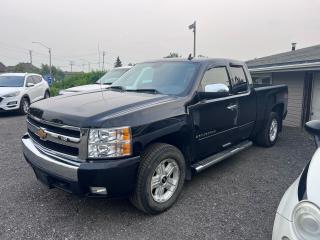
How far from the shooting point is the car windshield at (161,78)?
3.85 m

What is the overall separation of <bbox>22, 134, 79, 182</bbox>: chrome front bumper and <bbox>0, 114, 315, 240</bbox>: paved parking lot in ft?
2.05

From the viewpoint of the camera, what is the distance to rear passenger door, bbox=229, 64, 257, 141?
4.70 metres

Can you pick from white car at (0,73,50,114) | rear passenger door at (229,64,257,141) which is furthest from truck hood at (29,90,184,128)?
white car at (0,73,50,114)

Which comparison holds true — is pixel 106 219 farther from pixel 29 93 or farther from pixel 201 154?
pixel 29 93

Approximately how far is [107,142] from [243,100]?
2853 mm

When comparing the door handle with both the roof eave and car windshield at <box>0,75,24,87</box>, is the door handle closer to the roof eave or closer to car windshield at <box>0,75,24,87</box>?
the roof eave

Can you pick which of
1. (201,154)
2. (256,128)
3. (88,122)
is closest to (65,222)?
(88,122)

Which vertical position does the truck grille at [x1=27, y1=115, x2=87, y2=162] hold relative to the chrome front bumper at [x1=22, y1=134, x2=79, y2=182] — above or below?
above

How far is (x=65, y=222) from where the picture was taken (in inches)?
123

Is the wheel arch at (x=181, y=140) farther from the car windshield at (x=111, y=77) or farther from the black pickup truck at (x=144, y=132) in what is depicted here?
the car windshield at (x=111, y=77)

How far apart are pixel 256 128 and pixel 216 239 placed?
10.1ft

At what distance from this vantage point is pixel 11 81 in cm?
1124

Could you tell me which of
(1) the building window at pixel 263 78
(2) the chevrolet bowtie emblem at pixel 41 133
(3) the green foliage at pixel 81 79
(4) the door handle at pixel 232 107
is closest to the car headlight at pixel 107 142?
(2) the chevrolet bowtie emblem at pixel 41 133

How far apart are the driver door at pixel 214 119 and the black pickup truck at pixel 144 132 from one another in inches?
0.5
